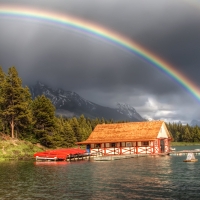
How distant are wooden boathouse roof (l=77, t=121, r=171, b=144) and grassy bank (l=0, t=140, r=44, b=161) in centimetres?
1234

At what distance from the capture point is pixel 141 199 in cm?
2016

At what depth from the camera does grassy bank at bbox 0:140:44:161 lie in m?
59.7

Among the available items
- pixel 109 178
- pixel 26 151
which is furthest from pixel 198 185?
pixel 26 151

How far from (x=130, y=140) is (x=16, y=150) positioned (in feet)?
80.4

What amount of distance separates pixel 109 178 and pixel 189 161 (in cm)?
2280


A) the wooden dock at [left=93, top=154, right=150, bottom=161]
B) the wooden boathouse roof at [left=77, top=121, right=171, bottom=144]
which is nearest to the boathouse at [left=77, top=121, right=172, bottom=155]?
the wooden boathouse roof at [left=77, top=121, right=171, bottom=144]

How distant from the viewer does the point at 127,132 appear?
67.4 meters

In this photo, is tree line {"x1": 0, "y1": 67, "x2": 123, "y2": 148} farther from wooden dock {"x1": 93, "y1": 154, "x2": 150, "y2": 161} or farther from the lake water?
the lake water

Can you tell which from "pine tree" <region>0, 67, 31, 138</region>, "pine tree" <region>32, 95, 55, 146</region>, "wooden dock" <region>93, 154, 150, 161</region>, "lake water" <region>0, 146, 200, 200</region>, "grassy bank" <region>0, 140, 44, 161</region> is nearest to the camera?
"lake water" <region>0, 146, 200, 200</region>

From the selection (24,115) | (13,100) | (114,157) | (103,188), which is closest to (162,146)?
(114,157)

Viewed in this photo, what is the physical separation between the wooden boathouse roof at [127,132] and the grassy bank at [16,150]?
1234 centimetres

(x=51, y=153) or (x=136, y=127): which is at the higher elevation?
(x=136, y=127)

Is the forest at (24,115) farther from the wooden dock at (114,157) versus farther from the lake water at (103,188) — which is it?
the lake water at (103,188)

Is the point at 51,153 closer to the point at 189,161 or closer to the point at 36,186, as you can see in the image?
the point at 189,161
